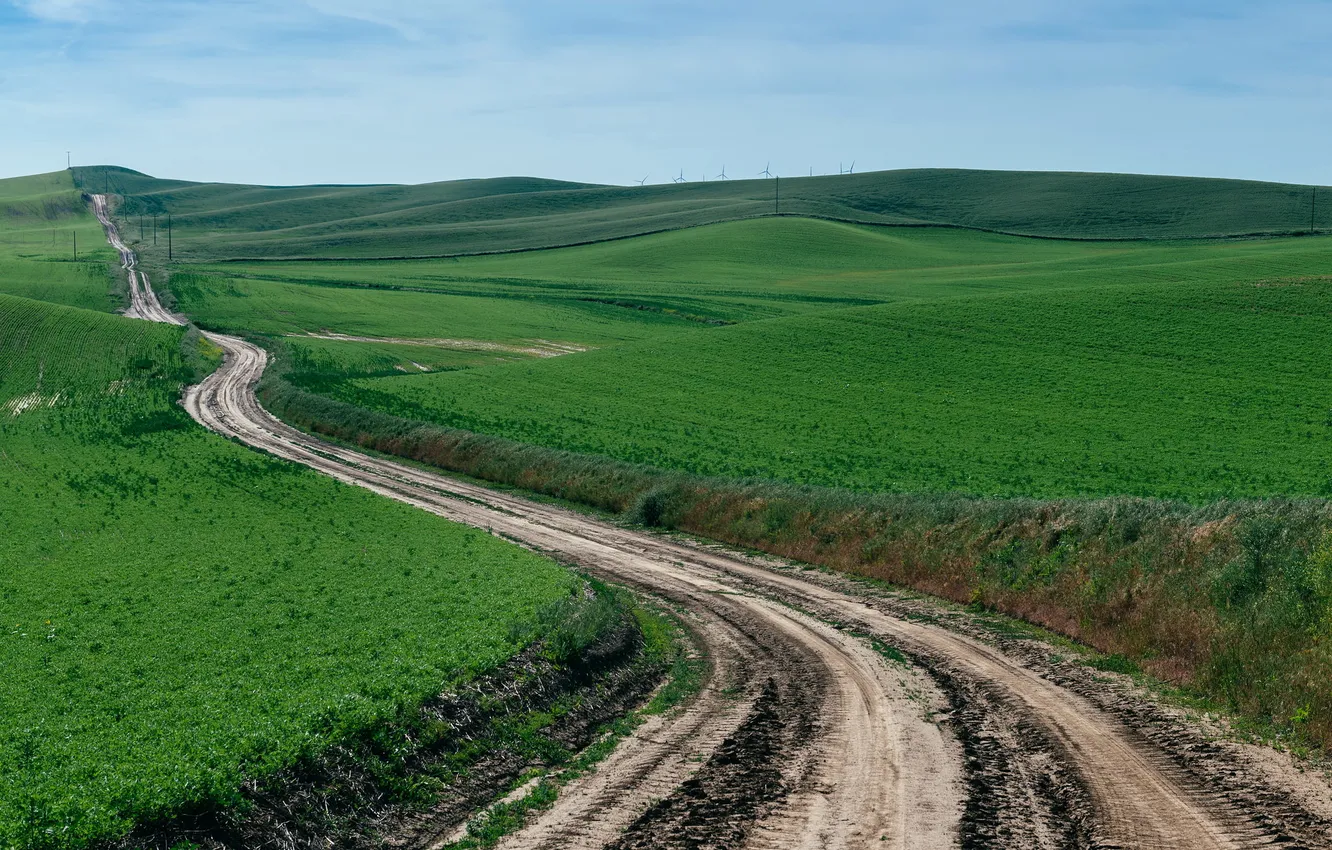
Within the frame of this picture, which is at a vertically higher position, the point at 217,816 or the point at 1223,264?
the point at 1223,264

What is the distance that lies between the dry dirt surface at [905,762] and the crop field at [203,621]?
2.92 metres

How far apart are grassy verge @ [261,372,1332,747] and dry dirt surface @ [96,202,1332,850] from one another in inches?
62.0

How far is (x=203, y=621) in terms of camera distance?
770 inches

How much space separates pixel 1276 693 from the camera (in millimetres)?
15820

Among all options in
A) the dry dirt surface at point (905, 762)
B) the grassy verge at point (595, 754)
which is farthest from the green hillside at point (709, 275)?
the dry dirt surface at point (905, 762)

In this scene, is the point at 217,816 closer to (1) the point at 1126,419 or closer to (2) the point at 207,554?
(2) the point at 207,554

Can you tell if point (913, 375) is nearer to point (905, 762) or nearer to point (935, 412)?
point (935, 412)

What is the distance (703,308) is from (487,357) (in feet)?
80.1

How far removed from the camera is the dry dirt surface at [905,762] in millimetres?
11781

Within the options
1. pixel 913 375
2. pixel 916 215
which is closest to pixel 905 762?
pixel 913 375

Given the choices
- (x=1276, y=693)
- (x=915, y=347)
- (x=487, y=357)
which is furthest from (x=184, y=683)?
(x=487, y=357)

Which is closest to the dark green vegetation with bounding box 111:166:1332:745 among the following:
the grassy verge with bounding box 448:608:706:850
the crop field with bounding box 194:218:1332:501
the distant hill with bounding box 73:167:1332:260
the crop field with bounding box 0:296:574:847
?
the crop field with bounding box 194:218:1332:501

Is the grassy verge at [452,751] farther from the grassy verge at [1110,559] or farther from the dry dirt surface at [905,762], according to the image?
the grassy verge at [1110,559]

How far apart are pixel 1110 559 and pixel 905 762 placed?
34.0 ft
